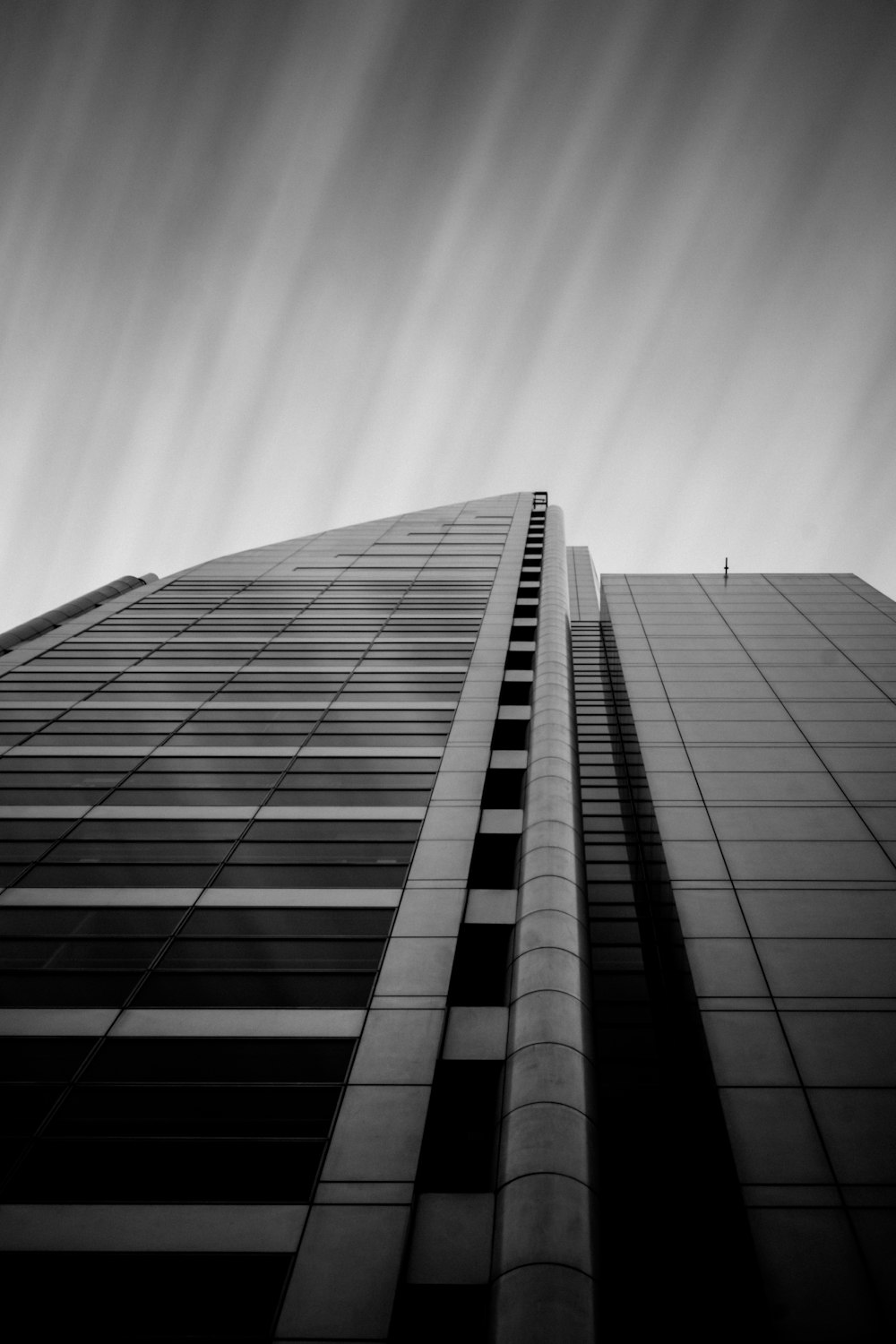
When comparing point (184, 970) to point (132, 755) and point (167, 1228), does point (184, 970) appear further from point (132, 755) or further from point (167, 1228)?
point (132, 755)

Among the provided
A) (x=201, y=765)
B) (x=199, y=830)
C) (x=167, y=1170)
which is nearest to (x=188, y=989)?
(x=167, y=1170)

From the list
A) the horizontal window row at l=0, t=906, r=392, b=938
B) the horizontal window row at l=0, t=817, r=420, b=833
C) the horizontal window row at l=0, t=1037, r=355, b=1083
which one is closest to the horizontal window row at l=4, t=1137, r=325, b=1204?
the horizontal window row at l=0, t=1037, r=355, b=1083

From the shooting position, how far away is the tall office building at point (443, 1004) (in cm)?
898

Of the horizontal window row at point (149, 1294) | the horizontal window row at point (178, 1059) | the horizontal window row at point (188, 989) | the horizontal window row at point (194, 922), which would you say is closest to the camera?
the horizontal window row at point (149, 1294)

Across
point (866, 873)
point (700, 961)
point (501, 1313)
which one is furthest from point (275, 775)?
point (866, 873)

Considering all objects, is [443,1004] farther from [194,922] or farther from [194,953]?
[194,922]

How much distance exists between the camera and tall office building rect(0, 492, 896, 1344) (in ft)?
29.5

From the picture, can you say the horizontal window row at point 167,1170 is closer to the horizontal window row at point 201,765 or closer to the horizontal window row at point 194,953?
the horizontal window row at point 194,953

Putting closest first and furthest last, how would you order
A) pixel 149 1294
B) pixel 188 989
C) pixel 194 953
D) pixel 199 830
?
pixel 149 1294 < pixel 188 989 < pixel 194 953 < pixel 199 830

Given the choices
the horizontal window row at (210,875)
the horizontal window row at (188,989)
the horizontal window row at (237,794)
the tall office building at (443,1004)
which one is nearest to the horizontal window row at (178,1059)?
the tall office building at (443,1004)

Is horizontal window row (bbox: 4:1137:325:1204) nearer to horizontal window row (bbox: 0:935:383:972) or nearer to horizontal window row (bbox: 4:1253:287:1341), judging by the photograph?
horizontal window row (bbox: 4:1253:287:1341)

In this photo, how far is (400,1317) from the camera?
27.8 feet

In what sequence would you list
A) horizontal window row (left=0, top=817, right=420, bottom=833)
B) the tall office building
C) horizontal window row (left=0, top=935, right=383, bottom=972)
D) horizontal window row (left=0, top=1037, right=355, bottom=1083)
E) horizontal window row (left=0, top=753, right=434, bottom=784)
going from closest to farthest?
the tall office building
horizontal window row (left=0, top=1037, right=355, bottom=1083)
horizontal window row (left=0, top=935, right=383, bottom=972)
horizontal window row (left=0, top=817, right=420, bottom=833)
horizontal window row (left=0, top=753, right=434, bottom=784)

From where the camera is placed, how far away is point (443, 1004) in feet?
40.9
